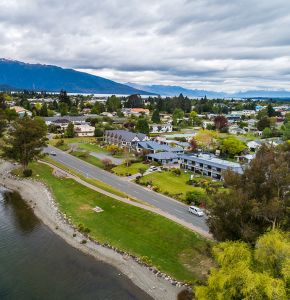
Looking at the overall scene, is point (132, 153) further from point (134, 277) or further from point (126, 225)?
point (134, 277)

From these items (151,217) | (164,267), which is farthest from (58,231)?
(164,267)

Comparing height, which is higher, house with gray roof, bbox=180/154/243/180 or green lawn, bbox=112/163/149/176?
house with gray roof, bbox=180/154/243/180

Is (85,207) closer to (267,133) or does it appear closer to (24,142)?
(24,142)

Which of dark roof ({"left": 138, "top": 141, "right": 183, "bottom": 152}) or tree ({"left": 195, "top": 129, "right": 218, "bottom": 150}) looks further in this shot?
tree ({"left": 195, "top": 129, "right": 218, "bottom": 150})

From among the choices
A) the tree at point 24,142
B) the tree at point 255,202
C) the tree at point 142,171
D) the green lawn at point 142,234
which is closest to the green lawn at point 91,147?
A: the tree at point 142,171

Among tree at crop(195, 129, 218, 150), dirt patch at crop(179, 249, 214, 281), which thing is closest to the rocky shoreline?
dirt patch at crop(179, 249, 214, 281)

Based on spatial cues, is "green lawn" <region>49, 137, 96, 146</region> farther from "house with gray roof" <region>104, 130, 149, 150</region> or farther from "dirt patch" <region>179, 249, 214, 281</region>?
"dirt patch" <region>179, 249, 214, 281</region>
